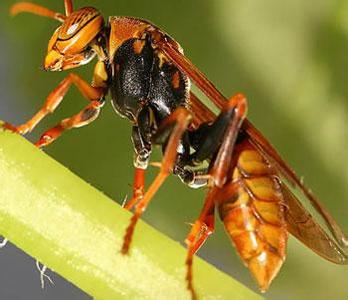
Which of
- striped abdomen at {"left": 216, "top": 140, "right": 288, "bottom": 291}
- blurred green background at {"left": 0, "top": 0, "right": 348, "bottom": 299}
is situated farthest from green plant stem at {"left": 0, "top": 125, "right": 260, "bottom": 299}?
blurred green background at {"left": 0, "top": 0, "right": 348, "bottom": 299}

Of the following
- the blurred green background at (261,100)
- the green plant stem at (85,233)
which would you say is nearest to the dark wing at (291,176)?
the green plant stem at (85,233)

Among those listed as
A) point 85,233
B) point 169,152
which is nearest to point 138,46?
point 169,152

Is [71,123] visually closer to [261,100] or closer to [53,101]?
[53,101]

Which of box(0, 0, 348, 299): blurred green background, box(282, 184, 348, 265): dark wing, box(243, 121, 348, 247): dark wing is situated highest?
box(243, 121, 348, 247): dark wing

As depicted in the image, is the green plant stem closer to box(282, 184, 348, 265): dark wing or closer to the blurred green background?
box(282, 184, 348, 265): dark wing

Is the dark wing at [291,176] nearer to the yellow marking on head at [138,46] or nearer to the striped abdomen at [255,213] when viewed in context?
the striped abdomen at [255,213]

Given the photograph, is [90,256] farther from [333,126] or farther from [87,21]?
[333,126]
